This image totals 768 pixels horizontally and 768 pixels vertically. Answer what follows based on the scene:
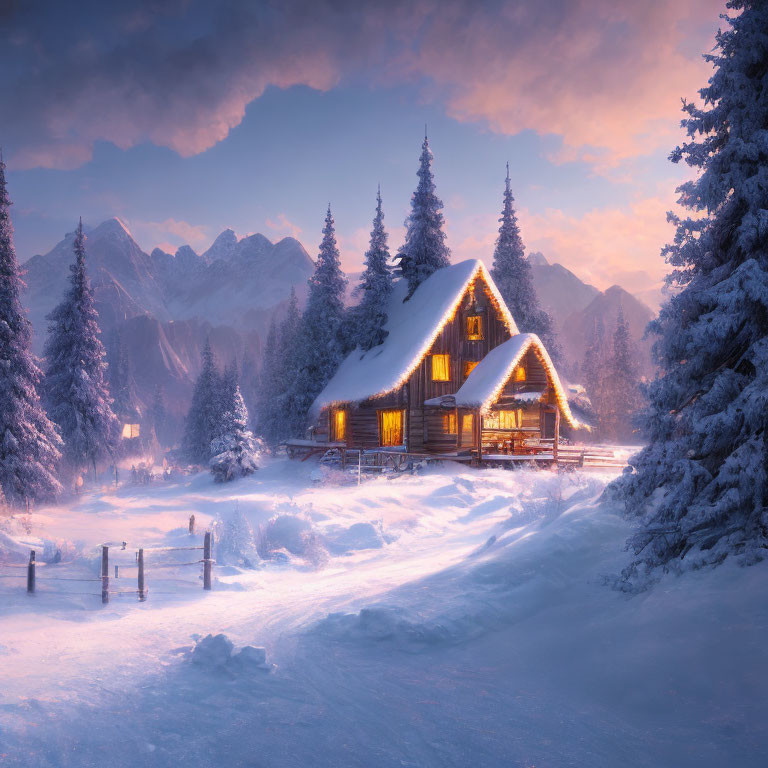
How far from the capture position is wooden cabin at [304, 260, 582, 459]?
90.4ft

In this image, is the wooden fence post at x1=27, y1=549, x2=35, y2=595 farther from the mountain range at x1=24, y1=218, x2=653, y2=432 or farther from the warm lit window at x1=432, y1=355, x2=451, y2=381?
the mountain range at x1=24, y1=218, x2=653, y2=432

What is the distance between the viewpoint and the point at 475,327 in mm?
31344

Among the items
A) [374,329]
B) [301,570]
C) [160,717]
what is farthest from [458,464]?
[160,717]

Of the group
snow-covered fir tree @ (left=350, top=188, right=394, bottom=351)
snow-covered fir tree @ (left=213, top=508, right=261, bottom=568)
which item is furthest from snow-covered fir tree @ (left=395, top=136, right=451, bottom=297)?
snow-covered fir tree @ (left=213, top=508, right=261, bottom=568)

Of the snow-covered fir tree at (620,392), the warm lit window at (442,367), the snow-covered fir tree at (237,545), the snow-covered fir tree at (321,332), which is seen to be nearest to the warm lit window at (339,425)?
the snow-covered fir tree at (321,332)

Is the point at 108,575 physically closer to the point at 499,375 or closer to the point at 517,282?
the point at 499,375

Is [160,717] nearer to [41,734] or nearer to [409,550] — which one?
[41,734]

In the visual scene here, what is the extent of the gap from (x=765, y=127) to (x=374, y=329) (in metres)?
26.7

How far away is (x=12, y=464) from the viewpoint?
69.6 feet

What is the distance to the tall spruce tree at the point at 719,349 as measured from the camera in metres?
6.57

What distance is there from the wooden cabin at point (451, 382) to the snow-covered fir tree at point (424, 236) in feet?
7.87

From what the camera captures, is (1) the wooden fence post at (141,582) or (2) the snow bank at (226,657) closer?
(2) the snow bank at (226,657)

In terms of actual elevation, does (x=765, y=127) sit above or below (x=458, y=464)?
above

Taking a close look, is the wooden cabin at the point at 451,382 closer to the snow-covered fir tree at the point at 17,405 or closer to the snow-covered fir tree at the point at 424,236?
the snow-covered fir tree at the point at 424,236
